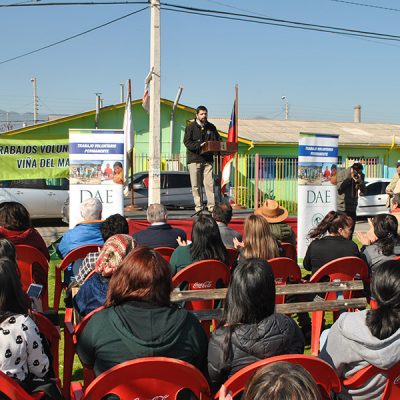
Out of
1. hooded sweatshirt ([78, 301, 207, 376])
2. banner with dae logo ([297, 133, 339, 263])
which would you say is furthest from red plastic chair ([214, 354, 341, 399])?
banner with dae logo ([297, 133, 339, 263])

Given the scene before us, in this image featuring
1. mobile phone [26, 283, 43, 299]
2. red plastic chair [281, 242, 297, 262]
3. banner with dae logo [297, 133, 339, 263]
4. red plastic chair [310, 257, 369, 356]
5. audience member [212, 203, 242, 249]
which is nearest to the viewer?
mobile phone [26, 283, 43, 299]

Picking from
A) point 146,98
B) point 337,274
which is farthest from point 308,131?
point 337,274

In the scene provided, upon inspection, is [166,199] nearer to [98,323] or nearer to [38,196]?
[38,196]

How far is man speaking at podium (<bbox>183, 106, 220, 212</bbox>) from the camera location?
34.4 feet

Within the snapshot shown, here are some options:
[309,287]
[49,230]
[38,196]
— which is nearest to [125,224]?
[309,287]

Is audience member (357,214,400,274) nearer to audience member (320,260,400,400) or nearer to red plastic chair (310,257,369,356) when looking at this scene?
red plastic chair (310,257,369,356)

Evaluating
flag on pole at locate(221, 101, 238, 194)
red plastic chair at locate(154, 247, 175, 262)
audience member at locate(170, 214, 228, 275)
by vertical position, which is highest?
flag on pole at locate(221, 101, 238, 194)

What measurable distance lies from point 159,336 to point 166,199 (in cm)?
1624

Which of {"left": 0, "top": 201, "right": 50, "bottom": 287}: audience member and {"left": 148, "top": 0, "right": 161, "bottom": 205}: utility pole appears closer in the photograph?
{"left": 0, "top": 201, "right": 50, "bottom": 287}: audience member

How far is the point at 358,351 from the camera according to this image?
313 cm

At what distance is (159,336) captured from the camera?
→ 302cm

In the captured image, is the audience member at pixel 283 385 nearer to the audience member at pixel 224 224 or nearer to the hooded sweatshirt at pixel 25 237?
the hooded sweatshirt at pixel 25 237

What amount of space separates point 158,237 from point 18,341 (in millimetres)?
3447

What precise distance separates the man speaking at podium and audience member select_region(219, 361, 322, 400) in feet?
27.9
